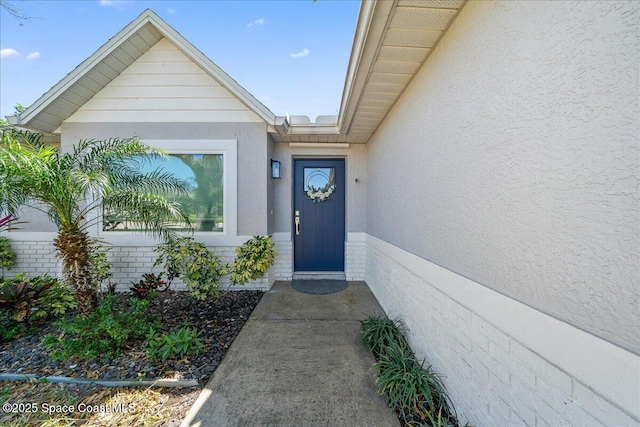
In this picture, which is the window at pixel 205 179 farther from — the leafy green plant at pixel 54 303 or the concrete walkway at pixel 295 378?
the concrete walkway at pixel 295 378

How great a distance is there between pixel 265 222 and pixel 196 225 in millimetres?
1276

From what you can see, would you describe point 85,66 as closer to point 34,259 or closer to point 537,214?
point 34,259

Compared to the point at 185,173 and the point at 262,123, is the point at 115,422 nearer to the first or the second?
the point at 185,173

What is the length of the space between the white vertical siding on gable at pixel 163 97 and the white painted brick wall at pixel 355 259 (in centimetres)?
311

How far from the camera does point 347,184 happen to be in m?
5.32

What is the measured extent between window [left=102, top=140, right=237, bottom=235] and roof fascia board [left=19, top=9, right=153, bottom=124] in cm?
137

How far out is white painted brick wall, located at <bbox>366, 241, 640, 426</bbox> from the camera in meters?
1.01

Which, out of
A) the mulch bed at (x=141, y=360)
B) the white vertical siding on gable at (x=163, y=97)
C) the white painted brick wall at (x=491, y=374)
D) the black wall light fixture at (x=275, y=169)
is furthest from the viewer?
the black wall light fixture at (x=275, y=169)

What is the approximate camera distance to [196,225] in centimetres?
455

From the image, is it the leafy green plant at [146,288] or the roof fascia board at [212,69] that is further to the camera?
the roof fascia board at [212,69]

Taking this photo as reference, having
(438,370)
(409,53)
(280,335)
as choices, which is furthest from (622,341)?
(280,335)

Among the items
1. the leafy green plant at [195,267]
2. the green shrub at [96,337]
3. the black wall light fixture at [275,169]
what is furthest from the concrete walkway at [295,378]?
the black wall light fixture at [275,169]

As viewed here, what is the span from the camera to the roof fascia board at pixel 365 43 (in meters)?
1.91

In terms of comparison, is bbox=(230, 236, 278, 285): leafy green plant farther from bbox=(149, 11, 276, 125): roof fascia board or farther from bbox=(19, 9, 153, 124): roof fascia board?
bbox=(19, 9, 153, 124): roof fascia board
